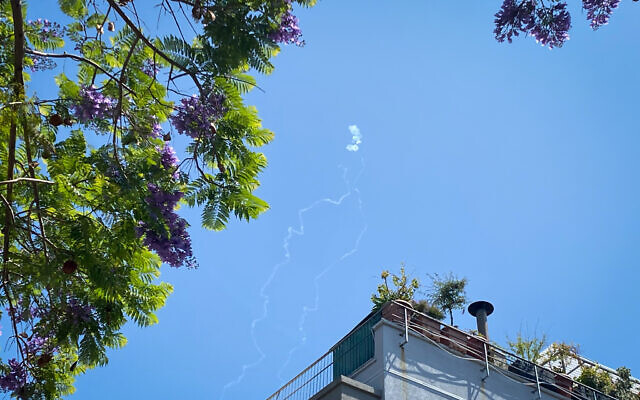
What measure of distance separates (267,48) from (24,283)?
12.9 feet

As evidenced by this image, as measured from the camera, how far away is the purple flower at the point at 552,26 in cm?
779

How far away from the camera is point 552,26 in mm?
7812

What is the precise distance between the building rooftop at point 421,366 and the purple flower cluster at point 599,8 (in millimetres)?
6334

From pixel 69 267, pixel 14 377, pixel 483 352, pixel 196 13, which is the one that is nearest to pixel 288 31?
pixel 196 13

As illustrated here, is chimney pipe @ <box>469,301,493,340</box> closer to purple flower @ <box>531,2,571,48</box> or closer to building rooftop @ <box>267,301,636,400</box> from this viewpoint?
building rooftop @ <box>267,301,636,400</box>

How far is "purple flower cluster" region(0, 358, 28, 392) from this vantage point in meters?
9.12

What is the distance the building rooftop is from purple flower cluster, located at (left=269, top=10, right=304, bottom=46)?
5822 mm

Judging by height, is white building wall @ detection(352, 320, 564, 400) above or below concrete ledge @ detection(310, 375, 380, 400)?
above

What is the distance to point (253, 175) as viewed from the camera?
8.05 m

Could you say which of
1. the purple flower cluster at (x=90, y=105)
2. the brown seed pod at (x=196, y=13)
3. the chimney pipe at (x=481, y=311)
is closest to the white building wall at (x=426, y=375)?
the chimney pipe at (x=481, y=311)

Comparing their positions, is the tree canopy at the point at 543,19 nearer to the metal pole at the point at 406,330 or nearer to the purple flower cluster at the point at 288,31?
the purple flower cluster at the point at 288,31

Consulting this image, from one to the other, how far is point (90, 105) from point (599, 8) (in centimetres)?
541

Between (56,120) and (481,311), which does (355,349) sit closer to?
(481,311)

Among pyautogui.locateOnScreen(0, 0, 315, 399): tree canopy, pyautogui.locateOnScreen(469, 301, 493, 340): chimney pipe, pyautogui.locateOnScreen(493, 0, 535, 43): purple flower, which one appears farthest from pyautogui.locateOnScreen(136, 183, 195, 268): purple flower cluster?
pyautogui.locateOnScreen(469, 301, 493, 340): chimney pipe
